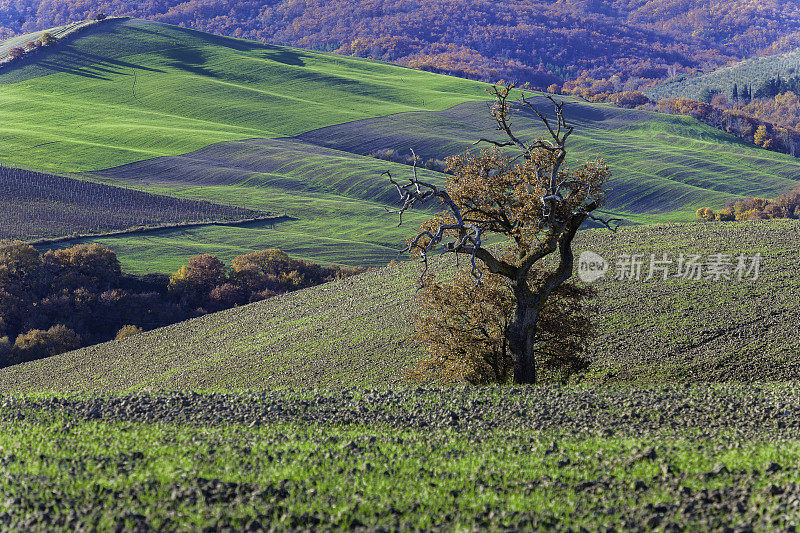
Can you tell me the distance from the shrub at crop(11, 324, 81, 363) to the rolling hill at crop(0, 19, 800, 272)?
49.9 feet

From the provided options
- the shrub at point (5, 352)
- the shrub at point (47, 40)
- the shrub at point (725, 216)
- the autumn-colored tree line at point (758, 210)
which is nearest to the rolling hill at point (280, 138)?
the shrub at point (47, 40)

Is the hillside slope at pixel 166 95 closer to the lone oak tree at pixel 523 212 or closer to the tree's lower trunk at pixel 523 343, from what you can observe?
the lone oak tree at pixel 523 212

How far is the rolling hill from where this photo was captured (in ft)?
290

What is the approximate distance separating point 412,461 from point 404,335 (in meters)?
21.7

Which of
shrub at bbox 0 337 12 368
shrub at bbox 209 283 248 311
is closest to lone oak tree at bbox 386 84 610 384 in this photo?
shrub at bbox 0 337 12 368

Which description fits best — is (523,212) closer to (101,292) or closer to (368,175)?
(101,292)

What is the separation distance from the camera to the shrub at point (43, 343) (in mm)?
50438

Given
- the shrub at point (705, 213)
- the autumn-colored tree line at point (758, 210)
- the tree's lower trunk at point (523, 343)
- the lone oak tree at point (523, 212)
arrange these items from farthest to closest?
the shrub at point (705, 213)
the autumn-colored tree line at point (758, 210)
the tree's lower trunk at point (523, 343)
the lone oak tree at point (523, 212)

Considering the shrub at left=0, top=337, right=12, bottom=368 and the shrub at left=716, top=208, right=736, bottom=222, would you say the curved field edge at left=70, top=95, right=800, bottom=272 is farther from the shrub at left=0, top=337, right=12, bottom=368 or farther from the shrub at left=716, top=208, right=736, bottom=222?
the shrub at left=0, top=337, right=12, bottom=368

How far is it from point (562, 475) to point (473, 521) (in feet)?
7.88

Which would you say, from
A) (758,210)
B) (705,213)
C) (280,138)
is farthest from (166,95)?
(758,210)

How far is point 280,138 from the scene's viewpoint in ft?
426

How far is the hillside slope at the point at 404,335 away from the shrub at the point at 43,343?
21.8ft

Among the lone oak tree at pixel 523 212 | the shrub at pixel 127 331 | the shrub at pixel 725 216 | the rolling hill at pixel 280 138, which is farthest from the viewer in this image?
the shrub at pixel 725 216
